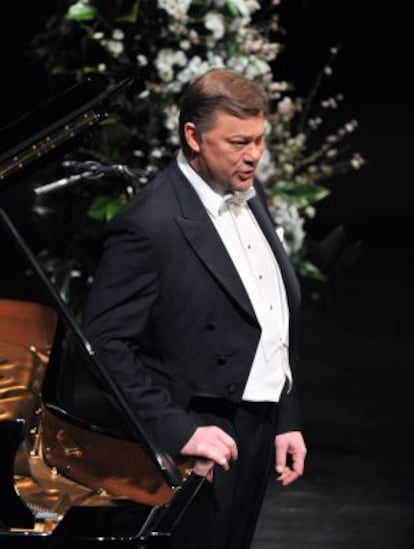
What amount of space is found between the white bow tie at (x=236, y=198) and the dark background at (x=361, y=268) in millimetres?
1907

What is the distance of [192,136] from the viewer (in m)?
3.51

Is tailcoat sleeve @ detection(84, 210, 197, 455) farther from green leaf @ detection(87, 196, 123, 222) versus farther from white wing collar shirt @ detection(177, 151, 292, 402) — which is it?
green leaf @ detection(87, 196, 123, 222)

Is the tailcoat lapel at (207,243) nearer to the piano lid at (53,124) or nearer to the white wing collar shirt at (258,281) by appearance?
the white wing collar shirt at (258,281)

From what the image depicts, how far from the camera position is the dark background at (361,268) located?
5.92 meters

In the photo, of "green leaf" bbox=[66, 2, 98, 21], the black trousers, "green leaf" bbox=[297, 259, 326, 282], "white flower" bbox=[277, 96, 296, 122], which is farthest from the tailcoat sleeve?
"green leaf" bbox=[297, 259, 326, 282]

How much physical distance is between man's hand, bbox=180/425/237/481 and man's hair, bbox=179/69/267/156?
0.60m

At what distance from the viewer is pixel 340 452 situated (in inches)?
245

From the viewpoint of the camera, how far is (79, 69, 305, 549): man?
3.48 metres

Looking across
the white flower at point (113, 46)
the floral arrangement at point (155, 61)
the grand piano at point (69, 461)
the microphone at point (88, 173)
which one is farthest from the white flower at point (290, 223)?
the grand piano at point (69, 461)

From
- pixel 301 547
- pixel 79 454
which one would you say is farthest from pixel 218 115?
pixel 301 547

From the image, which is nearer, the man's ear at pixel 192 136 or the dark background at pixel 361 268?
the man's ear at pixel 192 136

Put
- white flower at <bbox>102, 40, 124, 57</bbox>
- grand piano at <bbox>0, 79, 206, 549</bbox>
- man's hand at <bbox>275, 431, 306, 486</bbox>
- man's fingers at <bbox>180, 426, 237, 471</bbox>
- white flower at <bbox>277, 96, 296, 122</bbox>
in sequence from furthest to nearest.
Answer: white flower at <bbox>277, 96, 296, 122</bbox> → white flower at <bbox>102, 40, 124, 57</bbox> → man's hand at <bbox>275, 431, 306, 486</bbox> → man's fingers at <bbox>180, 426, 237, 471</bbox> → grand piano at <bbox>0, 79, 206, 549</bbox>

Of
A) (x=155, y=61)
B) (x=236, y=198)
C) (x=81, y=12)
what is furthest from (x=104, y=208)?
(x=236, y=198)

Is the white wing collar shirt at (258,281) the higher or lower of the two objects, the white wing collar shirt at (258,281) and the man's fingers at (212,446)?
the higher
